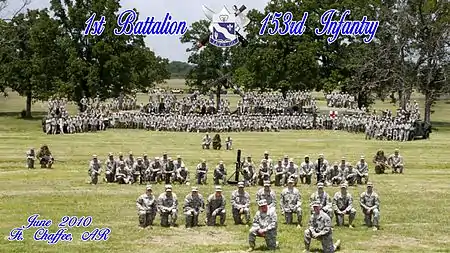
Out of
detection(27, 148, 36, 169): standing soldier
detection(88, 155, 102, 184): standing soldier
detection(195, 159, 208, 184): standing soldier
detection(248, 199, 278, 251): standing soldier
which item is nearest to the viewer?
detection(248, 199, 278, 251): standing soldier

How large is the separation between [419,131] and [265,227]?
37.8 meters

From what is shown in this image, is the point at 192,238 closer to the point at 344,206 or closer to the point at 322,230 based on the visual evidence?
the point at 322,230

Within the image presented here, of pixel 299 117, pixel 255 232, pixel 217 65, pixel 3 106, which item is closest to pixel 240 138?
pixel 299 117

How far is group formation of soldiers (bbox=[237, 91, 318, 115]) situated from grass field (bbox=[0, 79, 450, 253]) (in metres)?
15.0

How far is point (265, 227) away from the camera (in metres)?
18.3

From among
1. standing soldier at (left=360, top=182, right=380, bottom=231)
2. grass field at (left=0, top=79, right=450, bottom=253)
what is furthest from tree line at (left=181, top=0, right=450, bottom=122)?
standing soldier at (left=360, top=182, right=380, bottom=231)

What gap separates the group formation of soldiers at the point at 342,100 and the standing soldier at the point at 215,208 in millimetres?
52733

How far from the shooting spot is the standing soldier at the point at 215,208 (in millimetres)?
21594

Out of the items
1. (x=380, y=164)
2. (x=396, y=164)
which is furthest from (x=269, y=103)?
(x=380, y=164)

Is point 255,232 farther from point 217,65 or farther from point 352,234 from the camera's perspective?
point 217,65

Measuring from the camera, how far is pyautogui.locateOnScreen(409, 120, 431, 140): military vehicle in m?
52.5

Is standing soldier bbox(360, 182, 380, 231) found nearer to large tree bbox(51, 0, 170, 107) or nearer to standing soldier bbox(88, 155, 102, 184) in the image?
standing soldier bbox(88, 155, 102, 184)

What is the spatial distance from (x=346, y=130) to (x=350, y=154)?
20.9 metres

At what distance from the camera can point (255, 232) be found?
18359mm
